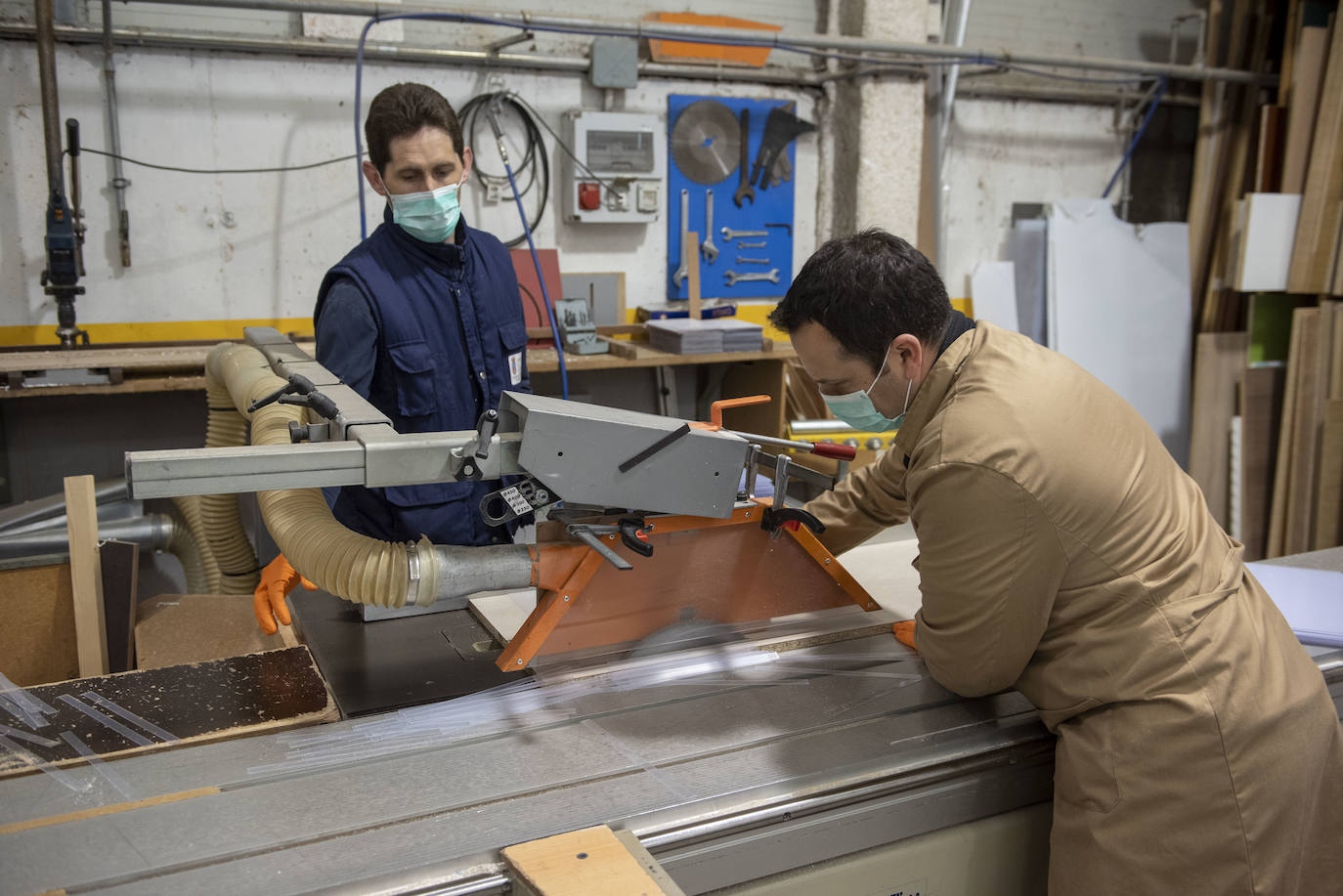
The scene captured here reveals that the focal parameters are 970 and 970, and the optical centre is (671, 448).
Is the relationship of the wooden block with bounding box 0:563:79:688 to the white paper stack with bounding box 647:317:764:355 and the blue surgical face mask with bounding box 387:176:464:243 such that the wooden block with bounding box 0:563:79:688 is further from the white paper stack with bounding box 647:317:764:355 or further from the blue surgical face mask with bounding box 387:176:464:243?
the white paper stack with bounding box 647:317:764:355

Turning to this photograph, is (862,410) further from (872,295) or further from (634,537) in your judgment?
(634,537)

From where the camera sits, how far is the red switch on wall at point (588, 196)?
3695 mm

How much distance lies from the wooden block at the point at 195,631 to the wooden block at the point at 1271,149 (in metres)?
4.40

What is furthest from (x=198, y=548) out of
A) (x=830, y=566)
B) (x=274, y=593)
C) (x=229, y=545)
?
(x=830, y=566)

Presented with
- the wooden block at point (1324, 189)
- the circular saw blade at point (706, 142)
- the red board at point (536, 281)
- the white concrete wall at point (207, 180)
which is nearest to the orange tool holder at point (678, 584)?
the red board at point (536, 281)

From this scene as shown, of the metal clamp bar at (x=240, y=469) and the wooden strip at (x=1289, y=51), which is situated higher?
the wooden strip at (x=1289, y=51)

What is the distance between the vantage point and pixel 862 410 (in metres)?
1.37

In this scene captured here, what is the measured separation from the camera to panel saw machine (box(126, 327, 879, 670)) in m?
1.03

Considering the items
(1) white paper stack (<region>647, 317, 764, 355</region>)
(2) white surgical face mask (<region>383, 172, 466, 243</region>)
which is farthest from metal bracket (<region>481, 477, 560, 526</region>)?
(1) white paper stack (<region>647, 317, 764, 355</region>)

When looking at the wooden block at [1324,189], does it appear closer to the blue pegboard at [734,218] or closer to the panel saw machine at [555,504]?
the blue pegboard at [734,218]

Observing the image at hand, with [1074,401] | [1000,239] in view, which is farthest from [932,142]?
[1074,401]

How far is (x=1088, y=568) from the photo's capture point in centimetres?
117

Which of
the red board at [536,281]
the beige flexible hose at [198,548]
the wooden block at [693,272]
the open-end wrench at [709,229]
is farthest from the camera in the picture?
the open-end wrench at [709,229]

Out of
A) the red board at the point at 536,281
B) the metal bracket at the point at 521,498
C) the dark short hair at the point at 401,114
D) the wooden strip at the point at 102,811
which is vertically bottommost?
the wooden strip at the point at 102,811
